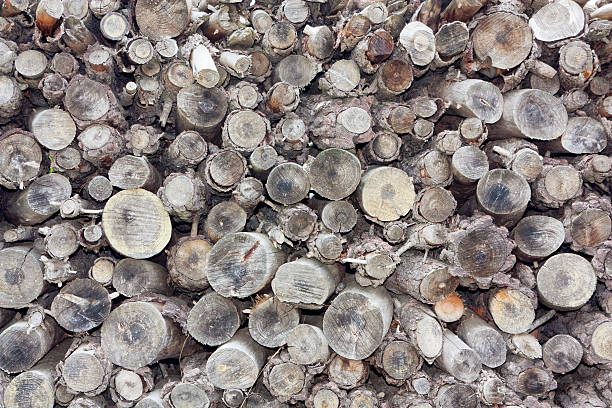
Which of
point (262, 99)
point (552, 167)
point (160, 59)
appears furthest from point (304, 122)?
point (552, 167)

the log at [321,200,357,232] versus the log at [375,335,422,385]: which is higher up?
the log at [321,200,357,232]

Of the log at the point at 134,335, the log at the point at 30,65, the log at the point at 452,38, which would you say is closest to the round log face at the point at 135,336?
the log at the point at 134,335

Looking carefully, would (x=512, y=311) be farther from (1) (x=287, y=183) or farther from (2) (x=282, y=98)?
(2) (x=282, y=98)

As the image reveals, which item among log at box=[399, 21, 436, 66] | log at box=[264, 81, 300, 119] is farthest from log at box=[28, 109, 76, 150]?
log at box=[399, 21, 436, 66]

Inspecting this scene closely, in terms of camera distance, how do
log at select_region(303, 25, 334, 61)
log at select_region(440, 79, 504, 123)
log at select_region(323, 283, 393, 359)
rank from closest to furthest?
1. log at select_region(323, 283, 393, 359)
2. log at select_region(440, 79, 504, 123)
3. log at select_region(303, 25, 334, 61)

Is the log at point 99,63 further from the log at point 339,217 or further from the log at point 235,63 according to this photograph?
the log at point 339,217

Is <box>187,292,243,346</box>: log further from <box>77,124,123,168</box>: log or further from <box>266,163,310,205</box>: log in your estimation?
<box>77,124,123,168</box>: log
